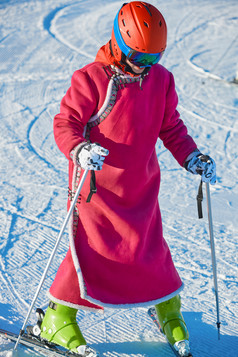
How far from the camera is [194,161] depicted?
2.54 m

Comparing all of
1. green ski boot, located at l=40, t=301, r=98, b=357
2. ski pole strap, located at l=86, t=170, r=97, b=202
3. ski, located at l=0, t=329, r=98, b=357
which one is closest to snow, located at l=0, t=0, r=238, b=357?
ski, located at l=0, t=329, r=98, b=357

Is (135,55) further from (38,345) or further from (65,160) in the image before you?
(65,160)

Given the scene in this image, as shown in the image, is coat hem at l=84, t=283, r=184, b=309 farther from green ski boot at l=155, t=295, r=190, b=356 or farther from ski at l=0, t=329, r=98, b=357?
ski at l=0, t=329, r=98, b=357

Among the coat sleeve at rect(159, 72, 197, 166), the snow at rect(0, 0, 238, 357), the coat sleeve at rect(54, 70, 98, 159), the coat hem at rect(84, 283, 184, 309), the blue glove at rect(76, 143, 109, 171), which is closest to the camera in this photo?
the blue glove at rect(76, 143, 109, 171)

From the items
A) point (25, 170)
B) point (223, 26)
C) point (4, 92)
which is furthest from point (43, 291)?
point (223, 26)

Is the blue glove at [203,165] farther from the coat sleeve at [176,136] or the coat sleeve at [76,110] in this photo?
the coat sleeve at [76,110]

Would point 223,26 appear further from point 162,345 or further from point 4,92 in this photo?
point 162,345

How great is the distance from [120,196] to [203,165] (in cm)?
41

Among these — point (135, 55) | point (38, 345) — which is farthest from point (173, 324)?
point (135, 55)

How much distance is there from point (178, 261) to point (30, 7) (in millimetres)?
5700

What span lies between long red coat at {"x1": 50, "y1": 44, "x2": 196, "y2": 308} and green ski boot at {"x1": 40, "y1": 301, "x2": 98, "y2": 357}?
96 millimetres

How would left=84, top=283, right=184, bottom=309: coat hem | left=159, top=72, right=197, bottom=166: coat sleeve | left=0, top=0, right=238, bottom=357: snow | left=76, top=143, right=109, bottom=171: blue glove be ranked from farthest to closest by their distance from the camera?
left=0, top=0, right=238, bottom=357: snow → left=159, top=72, right=197, bottom=166: coat sleeve → left=84, top=283, right=184, bottom=309: coat hem → left=76, top=143, right=109, bottom=171: blue glove

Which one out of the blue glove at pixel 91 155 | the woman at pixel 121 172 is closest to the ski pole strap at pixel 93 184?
the woman at pixel 121 172

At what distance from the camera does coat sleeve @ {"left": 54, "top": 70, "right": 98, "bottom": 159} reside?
2.29m
